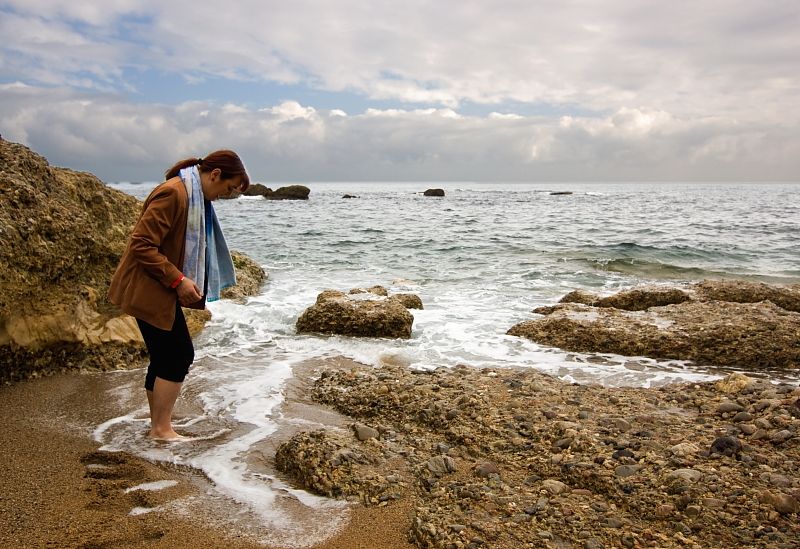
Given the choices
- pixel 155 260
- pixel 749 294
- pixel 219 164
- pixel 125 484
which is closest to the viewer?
pixel 125 484

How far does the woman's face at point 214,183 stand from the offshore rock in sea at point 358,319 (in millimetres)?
4240

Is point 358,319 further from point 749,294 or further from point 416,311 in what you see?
point 749,294

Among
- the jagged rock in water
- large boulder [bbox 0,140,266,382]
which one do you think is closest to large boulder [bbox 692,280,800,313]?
the jagged rock in water

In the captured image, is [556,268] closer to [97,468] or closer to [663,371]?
[663,371]

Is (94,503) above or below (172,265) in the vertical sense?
below

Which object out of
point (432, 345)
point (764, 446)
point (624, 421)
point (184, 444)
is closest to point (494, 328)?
point (432, 345)

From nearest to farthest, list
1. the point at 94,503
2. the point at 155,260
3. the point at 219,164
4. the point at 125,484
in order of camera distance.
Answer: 1. the point at 94,503
2. the point at 125,484
3. the point at 155,260
4. the point at 219,164

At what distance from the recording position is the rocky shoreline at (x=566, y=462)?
112 inches

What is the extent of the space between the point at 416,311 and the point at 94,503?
6740mm

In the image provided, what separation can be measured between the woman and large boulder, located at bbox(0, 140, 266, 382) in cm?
210

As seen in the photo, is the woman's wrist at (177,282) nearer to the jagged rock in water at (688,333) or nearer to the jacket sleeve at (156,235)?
the jacket sleeve at (156,235)

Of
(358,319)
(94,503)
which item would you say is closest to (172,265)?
(94,503)

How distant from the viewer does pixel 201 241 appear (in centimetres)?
375

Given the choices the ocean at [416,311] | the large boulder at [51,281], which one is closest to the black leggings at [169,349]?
the ocean at [416,311]
